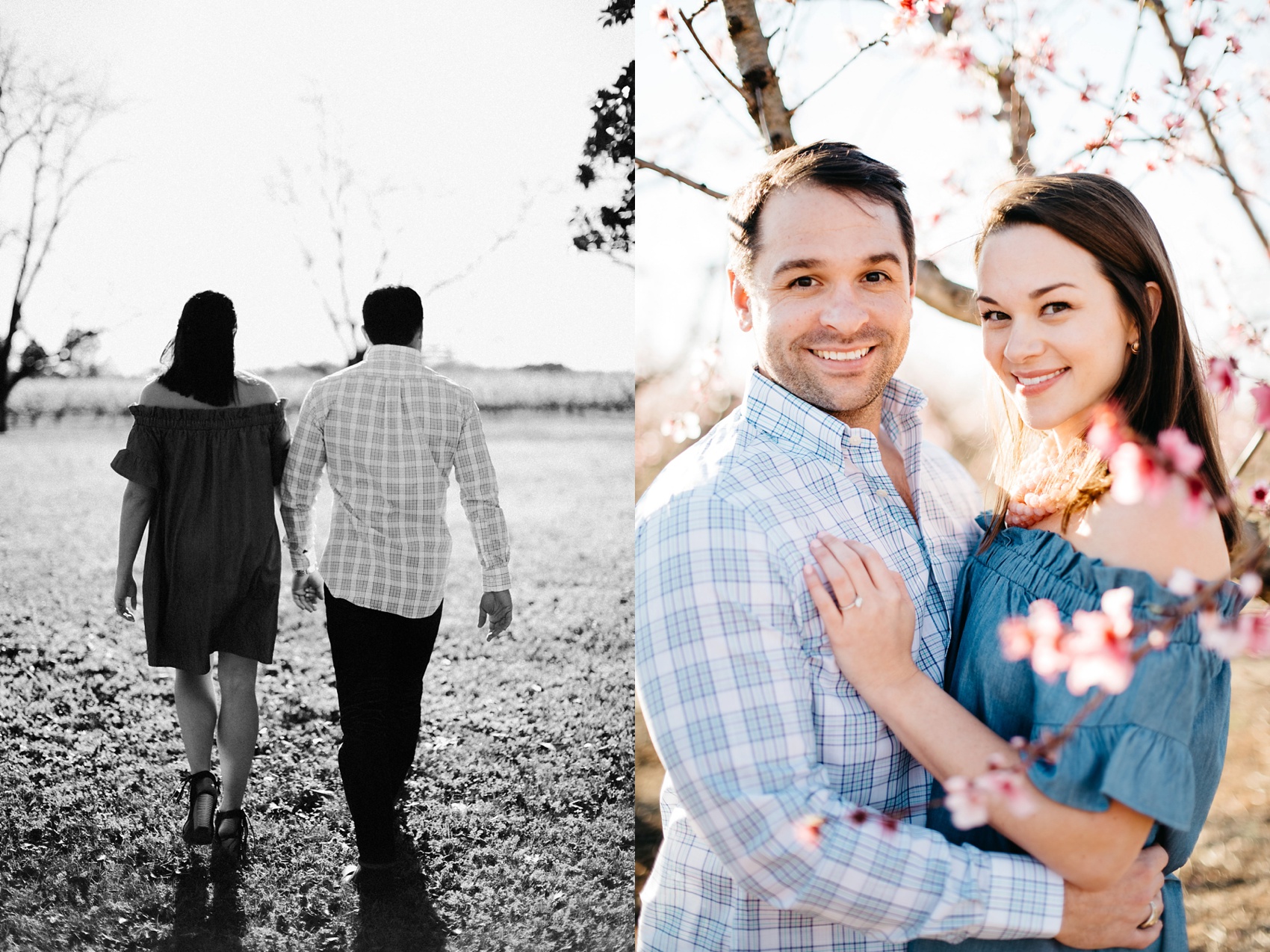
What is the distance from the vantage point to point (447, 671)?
91.7 inches

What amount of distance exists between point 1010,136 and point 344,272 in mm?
1724

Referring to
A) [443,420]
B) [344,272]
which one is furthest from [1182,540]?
[344,272]

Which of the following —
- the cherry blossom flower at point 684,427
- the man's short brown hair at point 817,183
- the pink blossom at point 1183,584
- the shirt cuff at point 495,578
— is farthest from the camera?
the cherry blossom flower at point 684,427

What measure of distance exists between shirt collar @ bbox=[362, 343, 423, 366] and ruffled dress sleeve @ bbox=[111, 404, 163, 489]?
47 cm

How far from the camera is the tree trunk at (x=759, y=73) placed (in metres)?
2.22

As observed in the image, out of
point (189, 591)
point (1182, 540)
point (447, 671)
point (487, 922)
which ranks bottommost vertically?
point (487, 922)

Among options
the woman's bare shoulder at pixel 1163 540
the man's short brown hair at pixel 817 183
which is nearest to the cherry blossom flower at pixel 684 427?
the man's short brown hair at pixel 817 183

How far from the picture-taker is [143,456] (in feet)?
6.83

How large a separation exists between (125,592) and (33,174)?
0.96m

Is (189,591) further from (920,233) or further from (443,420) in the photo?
(920,233)

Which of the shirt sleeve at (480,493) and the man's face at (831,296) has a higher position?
the man's face at (831,296)

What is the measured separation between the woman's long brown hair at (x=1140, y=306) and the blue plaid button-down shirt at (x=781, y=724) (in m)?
0.37

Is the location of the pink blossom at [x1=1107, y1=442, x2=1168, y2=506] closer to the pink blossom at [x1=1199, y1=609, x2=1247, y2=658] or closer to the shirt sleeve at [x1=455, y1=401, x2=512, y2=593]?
the pink blossom at [x1=1199, y1=609, x2=1247, y2=658]

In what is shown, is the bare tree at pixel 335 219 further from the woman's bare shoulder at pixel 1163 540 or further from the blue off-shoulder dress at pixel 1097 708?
the woman's bare shoulder at pixel 1163 540
